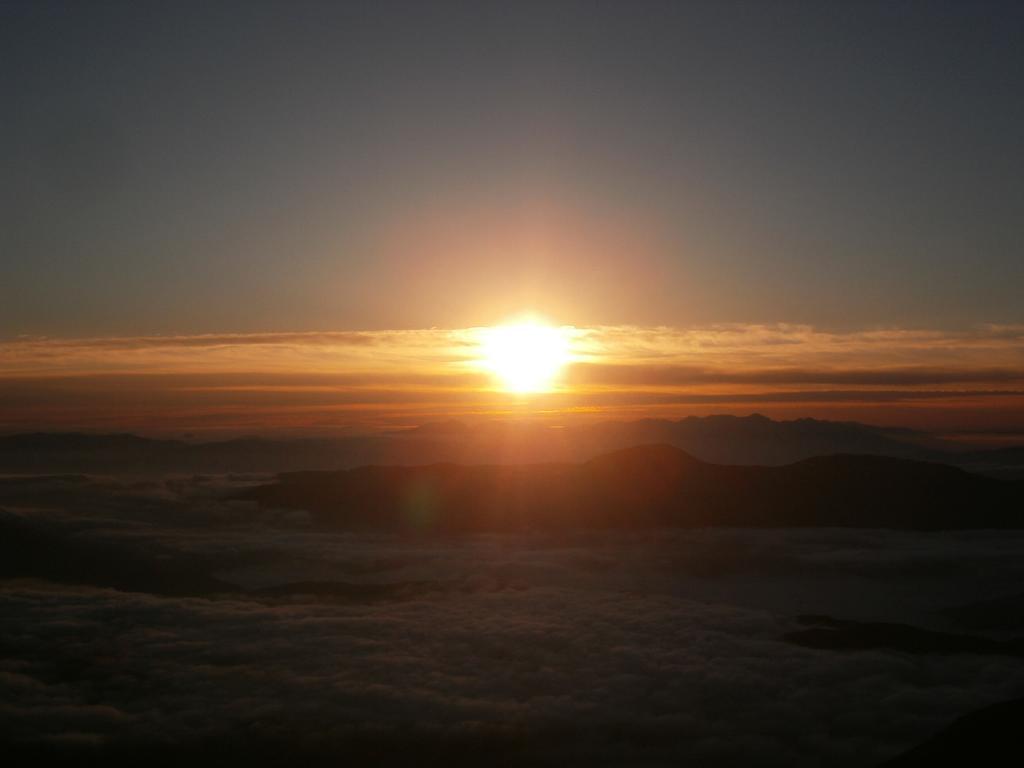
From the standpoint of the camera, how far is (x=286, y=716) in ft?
109

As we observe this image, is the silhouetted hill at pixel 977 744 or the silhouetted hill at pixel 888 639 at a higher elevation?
the silhouetted hill at pixel 977 744

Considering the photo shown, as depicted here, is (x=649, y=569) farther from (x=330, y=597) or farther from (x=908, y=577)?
(x=330, y=597)

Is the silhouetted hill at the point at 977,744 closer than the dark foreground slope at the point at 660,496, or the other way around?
the silhouetted hill at the point at 977,744

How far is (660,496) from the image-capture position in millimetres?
136875

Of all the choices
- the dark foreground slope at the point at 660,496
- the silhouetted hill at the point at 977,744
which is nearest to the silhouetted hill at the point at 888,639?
the silhouetted hill at the point at 977,744

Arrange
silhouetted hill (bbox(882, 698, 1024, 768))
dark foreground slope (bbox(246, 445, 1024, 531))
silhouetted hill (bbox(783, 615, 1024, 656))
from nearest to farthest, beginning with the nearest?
silhouetted hill (bbox(882, 698, 1024, 768)), silhouetted hill (bbox(783, 615, 1024, 656)), dark foreground slope (bbox(246, 445, 1024, 531))

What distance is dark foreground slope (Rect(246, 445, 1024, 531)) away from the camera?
125m

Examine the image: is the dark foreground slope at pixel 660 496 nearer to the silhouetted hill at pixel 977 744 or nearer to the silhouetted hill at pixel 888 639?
the silhouetted hill at pixel 888 639

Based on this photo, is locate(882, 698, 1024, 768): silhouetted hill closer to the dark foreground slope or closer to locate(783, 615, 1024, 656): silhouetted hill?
locate(783, 615, 1024, 656): silhouetted hill

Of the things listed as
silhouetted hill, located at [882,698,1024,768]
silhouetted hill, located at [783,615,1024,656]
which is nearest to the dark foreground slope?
silhouetted hill, located at [783,615,1024,656]

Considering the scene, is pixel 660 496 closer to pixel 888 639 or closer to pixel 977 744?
pixel 888 639

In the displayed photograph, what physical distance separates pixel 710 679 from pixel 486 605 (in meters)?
22.9

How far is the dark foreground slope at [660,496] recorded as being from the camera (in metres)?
125

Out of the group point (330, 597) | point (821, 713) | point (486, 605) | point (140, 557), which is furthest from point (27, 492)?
point (821, 713)
